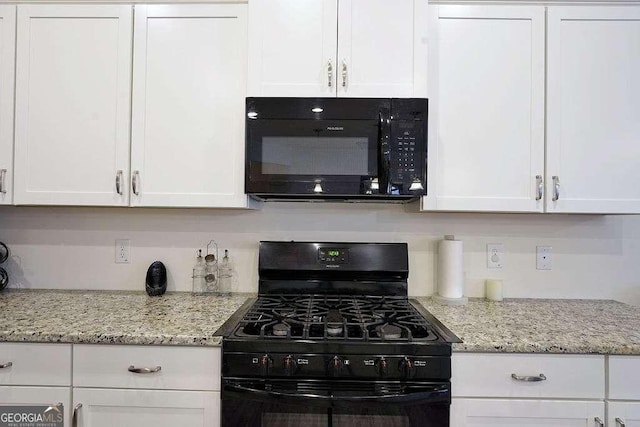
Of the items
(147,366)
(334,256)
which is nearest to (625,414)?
(334,256)

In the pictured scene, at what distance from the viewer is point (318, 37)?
1.50 metres

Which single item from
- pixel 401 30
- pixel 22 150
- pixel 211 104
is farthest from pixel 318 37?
pixel 22 150

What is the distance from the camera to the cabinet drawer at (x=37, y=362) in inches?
46.8

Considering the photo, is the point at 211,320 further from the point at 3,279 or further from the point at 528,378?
the point at 3,279

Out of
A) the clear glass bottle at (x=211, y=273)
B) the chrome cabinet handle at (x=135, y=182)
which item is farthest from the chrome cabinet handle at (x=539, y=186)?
the chrome cabinet handle at (x=135, y=182)

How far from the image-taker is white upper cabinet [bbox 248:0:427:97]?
4.90 ft

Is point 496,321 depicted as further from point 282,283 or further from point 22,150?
point 22,150

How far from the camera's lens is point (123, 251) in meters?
1.87

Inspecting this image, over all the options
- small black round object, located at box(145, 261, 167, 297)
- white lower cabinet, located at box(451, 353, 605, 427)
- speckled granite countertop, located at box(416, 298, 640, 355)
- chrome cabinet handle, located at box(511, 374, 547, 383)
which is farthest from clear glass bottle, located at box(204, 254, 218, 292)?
chrome cabinet handle, located at box(511, 374, 547, 383)

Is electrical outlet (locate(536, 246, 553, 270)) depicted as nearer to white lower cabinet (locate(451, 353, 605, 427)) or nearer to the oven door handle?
white lower cabinet (locate(451, 353, 605, 427))

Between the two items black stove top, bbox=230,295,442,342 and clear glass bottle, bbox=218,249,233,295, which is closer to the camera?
black stove top, bbox=230,295,442,342

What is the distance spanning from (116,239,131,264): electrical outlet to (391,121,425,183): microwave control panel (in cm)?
140

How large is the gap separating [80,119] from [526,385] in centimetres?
200

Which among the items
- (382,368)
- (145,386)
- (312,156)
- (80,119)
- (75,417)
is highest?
(80,119)
